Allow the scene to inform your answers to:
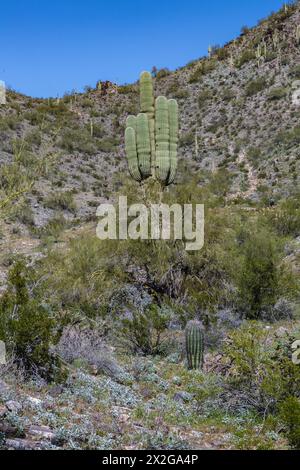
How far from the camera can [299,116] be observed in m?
29.8

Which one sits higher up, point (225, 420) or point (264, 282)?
point (264, 282)

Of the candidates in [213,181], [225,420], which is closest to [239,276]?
[225,420]

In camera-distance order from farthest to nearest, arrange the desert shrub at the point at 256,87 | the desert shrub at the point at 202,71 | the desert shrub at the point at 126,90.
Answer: the desert shrub at the point at 126,90 → the desert shrub at the point at 202,71 → the desert shrub at the point at 256,87

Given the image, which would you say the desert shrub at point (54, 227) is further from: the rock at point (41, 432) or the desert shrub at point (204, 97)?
the desert shrub at point (204, 97)

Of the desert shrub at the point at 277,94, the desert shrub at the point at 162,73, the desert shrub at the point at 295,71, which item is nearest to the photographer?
the desert shrub at the point at 277,94

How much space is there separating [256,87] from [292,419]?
32034 millimetres

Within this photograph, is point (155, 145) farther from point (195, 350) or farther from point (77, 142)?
point (77, 142)

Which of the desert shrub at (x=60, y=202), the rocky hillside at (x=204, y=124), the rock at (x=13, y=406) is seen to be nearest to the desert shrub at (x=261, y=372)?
the rock at (x=13, y=406)

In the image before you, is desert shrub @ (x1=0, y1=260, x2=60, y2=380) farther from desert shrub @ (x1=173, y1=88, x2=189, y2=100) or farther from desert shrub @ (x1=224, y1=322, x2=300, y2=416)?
desert shrub @ (x1=173, y1=88, x2=189, y2=100)

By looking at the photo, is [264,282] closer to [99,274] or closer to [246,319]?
[246,319]

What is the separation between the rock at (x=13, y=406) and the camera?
508cm

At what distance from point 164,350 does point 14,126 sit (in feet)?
83.0

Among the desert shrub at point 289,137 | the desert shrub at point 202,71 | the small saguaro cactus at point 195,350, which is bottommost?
the small saguaro cactus at point 195,350

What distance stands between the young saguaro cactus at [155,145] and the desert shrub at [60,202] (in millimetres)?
9234
